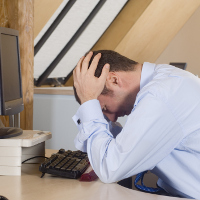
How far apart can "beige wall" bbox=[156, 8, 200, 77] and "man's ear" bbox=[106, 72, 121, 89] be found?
6237mm

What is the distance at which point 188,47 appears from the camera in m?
7.80

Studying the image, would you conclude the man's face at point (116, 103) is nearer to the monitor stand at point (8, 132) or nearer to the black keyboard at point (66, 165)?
the black keyboard at point (66, 165)

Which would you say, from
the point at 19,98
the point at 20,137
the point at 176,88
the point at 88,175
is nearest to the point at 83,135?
the point at 88,175

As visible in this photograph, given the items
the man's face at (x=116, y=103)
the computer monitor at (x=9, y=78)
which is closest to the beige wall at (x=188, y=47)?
the computer monitor at (x=9, y=78)

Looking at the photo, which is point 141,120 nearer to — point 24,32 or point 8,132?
point 8,132

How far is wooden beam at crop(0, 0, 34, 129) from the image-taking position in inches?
106

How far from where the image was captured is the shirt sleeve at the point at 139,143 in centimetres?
145

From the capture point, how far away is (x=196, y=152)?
1.56 m

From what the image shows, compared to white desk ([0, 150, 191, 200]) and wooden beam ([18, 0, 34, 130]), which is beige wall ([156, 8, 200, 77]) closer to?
wooden beam ([18, 0, 34, 130])

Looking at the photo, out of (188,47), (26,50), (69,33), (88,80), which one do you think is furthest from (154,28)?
(88,80)

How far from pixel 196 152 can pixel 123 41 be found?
11.4 feet

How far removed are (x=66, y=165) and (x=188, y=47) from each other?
647cm

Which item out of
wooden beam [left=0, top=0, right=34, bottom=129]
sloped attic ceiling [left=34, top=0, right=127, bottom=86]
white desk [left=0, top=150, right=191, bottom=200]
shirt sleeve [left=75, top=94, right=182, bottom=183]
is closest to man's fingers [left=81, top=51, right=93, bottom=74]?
shirt sleeve [left=75, top=94, right=182, bottom=183]

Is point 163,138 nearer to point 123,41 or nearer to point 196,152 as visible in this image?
point 196,152
